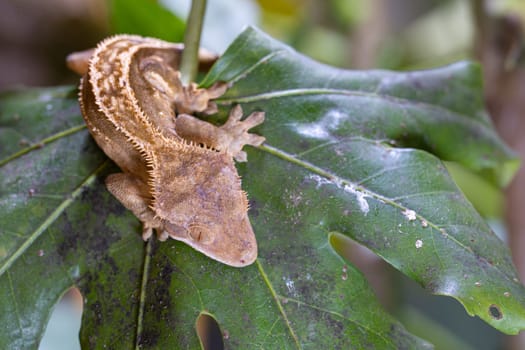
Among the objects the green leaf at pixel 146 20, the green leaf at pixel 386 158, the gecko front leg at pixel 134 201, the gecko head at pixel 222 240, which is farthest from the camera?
the green leaf at pixel 146 20

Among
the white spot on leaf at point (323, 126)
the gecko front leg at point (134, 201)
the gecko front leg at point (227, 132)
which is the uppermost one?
the white spot on leaf at point (323, 126)

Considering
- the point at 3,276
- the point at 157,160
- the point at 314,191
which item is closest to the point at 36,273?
the point at 3,276

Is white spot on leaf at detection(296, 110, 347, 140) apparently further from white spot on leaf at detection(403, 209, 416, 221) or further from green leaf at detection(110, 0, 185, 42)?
green leaf at detection(110, 0, 185, 42)

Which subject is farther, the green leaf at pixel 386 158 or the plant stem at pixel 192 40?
the plant stem at pixel 192 40

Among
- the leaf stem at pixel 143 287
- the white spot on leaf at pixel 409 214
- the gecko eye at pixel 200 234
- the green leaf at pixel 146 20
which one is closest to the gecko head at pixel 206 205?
the gecko eye at pixel 200 234

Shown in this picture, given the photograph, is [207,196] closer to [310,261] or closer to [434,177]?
[310,261]

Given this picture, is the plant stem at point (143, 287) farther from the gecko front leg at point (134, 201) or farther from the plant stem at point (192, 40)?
the plant stem at point (192, 40)

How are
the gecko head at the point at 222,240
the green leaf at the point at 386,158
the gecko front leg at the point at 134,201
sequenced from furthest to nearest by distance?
the gecko front leg at the point at 134,201, the gecko head at the point at 222,240, the green leaf at the point at 386,158

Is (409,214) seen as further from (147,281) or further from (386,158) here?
(147,281)
